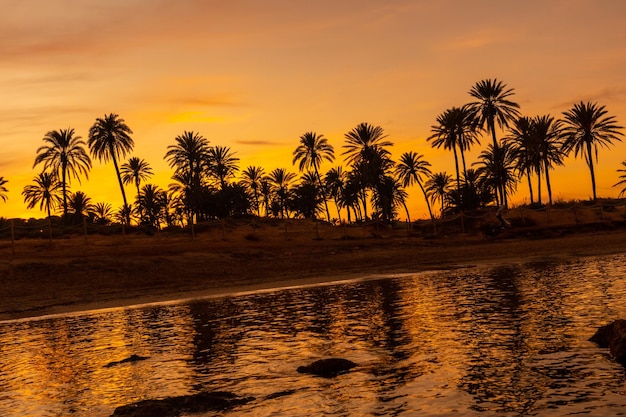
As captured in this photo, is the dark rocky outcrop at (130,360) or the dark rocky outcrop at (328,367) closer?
the dark rocky outcrop at (328,367)

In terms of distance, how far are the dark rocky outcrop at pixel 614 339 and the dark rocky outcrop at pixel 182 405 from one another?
7124 millimetres

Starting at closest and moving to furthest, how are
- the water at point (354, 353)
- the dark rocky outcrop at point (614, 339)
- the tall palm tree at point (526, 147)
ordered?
the water at point (354, 353) → the dark rocky outcrop at point (614, 339) → the tall palm tree at point (526, 147)

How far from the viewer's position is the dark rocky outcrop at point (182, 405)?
1072cm

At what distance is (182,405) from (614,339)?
8557mm

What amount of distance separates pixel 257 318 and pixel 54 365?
7.29 metres

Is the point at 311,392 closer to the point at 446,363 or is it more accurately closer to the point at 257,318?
the point at 446,363

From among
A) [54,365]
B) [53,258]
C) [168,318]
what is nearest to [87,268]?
[53,258]

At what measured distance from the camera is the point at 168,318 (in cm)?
2317

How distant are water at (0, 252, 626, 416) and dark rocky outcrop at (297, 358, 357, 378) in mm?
313

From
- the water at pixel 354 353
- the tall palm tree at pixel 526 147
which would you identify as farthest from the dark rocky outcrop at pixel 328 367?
the tall palm tree at pixel 526 147

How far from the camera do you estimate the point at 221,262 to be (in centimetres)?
4322

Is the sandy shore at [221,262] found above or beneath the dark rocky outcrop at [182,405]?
above

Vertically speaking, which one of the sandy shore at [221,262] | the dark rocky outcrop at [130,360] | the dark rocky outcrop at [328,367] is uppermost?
the sandy shore at [221,262]

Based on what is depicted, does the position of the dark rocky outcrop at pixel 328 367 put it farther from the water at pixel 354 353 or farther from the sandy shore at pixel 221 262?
the sandy shore at pixel 221 262
